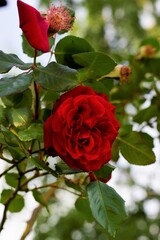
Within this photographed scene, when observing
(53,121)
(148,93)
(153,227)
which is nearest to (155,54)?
(148,93)

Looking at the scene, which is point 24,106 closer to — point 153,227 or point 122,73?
point 122,73

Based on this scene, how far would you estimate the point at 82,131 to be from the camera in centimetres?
57

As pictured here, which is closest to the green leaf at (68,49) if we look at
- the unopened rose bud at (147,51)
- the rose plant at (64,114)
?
the rose plant at (64,114)

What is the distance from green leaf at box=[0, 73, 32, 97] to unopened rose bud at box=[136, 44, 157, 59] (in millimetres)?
563

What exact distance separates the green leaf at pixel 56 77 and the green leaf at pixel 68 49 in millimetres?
55

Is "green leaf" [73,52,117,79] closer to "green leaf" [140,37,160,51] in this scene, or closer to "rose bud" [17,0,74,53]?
"rose bud" [17,0,74,53]

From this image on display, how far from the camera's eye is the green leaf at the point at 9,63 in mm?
584

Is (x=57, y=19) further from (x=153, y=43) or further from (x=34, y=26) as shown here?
(x=153, y=43)

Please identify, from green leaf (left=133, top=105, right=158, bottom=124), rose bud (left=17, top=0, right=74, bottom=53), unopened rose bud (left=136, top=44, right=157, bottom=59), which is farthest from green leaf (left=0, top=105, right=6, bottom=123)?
unopened rose bud (left=136, top=44, right=157, bottom=59)

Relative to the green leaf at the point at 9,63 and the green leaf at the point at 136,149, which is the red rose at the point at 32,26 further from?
the green leaf at the point at 136,149

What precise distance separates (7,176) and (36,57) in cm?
30

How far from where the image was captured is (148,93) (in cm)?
101

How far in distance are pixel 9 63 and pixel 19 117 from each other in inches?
3.0

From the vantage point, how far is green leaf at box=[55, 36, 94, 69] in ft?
2.13
